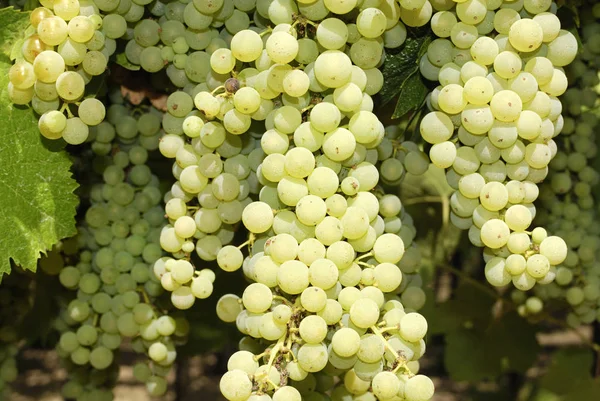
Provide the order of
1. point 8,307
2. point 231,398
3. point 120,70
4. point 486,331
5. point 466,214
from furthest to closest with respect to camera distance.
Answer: point 486,331 → point 8,307 → point 120,70 → point 466,214 → point 231,398

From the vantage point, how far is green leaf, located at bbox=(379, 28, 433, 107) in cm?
74

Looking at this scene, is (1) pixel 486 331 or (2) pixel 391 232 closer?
(2) pixel 391 232

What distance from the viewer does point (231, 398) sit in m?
0.58

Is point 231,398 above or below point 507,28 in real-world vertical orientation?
below

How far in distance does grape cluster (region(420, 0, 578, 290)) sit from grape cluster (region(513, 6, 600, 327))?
279 mm

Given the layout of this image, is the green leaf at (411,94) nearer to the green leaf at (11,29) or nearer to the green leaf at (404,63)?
the green leaf at (404,63)

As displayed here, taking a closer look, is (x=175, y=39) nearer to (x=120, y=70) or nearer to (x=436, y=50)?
(x=120, y=70)

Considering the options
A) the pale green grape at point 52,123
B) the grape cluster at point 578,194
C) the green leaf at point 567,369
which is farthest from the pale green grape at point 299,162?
the green leaf at point 567,369

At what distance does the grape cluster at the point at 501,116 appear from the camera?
24.9 inches

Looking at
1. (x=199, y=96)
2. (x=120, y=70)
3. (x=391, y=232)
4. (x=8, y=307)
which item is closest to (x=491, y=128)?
(x=391, y=232)

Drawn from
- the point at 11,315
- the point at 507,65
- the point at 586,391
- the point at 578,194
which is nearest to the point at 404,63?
the point at 507,65

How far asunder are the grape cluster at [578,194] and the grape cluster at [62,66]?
0.57 m

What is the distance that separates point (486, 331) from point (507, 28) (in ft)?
2.62

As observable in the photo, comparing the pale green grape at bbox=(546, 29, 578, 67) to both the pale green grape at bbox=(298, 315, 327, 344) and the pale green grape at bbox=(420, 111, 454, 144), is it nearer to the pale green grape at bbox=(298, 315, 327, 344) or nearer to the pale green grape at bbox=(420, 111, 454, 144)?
the pale green grape at bbox=(420, 111, 454, 144)
